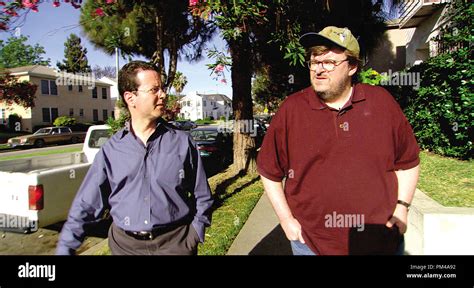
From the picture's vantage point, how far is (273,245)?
4281 mm

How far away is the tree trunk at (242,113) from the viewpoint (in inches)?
325

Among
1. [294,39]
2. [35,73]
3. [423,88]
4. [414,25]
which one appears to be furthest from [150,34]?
[35,73]

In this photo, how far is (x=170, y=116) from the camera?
6.74 meters

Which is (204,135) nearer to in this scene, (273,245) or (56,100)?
(273,245)

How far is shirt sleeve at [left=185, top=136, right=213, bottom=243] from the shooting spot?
7.41 ft

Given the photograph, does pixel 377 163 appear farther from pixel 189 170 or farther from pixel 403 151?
pixel 189 170

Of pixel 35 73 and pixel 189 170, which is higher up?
pixel 35 73

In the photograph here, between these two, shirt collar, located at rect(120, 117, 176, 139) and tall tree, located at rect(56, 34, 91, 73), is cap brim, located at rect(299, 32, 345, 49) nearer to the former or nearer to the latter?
shirt collar, located at rect(120, 117, 176, 139)

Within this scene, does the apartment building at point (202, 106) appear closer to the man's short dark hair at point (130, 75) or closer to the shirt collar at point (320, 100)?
the man's short dark hair at point (130, 75)

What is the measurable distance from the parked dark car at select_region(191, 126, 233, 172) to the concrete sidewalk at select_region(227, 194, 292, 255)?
6.00 metres

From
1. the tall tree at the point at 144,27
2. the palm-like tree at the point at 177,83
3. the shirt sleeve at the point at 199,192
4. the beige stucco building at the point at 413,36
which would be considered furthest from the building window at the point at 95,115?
the shirt sleeve at the point at 199,192

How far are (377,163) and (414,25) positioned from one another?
19.1 metres

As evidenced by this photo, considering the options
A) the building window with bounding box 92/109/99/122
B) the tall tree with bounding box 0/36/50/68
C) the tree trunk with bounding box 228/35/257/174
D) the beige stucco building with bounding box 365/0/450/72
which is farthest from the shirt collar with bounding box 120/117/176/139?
the tall tree with bounding box 0/36/50/68
